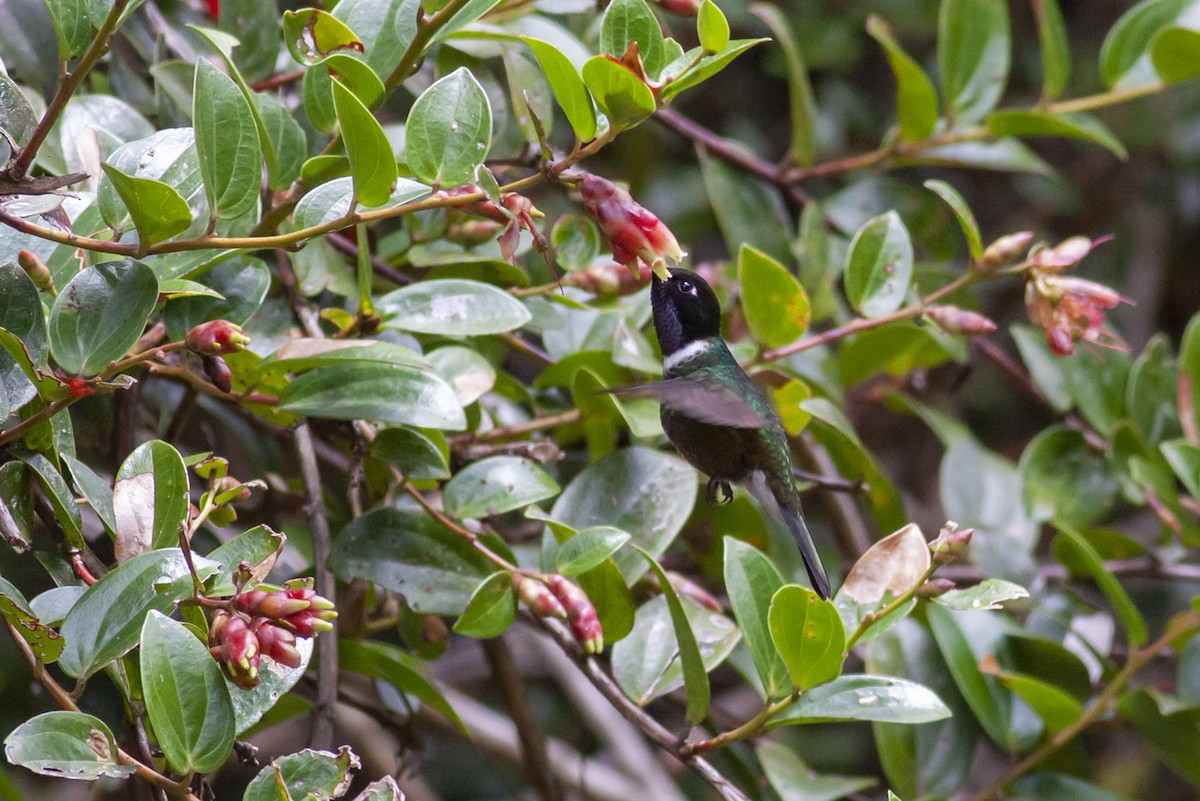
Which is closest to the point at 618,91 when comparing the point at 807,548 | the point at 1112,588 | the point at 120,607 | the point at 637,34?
the point at 637,34

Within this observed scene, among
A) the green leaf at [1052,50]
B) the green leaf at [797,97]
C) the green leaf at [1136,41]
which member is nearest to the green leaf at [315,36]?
the green leaf at [797,97]

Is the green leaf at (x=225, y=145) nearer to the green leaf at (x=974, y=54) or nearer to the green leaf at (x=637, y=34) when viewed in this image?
the green leaf at (x=637, y=34)

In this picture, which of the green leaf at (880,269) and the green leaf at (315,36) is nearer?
the green leaf at (315,36)

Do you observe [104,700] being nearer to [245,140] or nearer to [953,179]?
[245,140]

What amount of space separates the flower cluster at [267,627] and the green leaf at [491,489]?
42 cm

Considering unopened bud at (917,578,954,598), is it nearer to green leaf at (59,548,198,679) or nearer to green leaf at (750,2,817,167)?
green leaf at (59,548,198,679)

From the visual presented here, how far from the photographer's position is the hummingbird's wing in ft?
4.02

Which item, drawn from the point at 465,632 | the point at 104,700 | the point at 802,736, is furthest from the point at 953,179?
the point at 104,700

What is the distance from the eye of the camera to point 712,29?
34.8 inches

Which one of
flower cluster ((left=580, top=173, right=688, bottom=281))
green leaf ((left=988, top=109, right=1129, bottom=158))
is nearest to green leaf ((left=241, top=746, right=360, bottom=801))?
flower cluster ((left=580, top=173, right=688, bottom=281))

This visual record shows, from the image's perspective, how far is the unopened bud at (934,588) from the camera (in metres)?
1.05

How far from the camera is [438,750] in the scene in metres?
3.13

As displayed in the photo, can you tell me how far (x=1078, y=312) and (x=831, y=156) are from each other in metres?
1.92

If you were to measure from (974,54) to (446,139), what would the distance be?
1298mm
